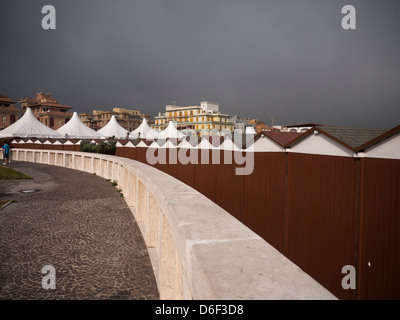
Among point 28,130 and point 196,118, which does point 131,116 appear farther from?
point 28,130

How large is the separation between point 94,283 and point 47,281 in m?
0.72

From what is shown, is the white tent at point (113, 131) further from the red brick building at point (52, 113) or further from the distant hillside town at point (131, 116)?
the red brick building at point (52, 113)

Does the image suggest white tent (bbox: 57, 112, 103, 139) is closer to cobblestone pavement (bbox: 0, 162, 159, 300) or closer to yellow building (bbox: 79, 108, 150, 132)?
cobblestone pavement (bbox: 0, 162, 159, 300)

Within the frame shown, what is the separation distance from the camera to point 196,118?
102562mm

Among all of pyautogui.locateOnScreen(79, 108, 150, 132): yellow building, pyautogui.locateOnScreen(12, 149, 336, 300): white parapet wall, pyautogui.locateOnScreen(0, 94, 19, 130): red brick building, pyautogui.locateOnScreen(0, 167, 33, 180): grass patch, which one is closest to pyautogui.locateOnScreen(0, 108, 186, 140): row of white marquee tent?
pyautogui.locateOnScreen(0, 167, 33, 180): grass patch

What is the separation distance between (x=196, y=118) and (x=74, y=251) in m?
98.2

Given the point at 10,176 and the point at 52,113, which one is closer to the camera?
the point at 10,176

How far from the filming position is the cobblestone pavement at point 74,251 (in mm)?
4273

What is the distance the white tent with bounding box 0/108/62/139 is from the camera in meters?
32.3

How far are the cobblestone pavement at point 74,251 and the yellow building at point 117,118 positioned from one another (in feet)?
346

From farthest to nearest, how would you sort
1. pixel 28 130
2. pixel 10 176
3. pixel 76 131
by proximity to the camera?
pixel 76 131 → pixel 28 130 → pixel 10 176

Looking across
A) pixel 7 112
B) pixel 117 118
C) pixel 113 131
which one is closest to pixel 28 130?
pixel 113 131
